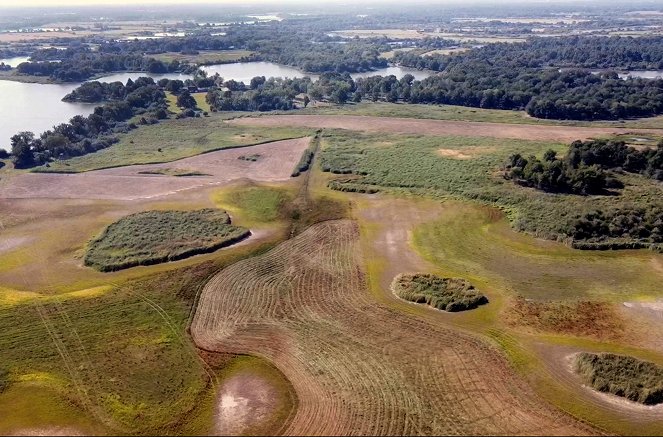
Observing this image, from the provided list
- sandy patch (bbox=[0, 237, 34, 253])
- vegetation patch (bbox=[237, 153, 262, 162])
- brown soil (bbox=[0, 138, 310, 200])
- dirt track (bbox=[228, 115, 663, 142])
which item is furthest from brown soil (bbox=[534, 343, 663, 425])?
dirt track (bbox=[228, 115, 663, 142])

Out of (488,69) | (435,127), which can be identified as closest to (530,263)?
(435,127)

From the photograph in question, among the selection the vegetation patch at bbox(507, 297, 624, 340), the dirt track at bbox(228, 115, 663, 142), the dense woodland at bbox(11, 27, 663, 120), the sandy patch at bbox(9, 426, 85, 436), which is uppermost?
the dense woodland at bbox(11, 27, 663, 120)

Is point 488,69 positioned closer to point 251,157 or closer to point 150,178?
point 251,157

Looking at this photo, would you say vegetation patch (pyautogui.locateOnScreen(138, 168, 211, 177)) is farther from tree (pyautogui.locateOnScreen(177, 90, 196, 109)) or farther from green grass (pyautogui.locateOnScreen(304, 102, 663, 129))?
tree (pyautogui.locateOnScreen(177, 90, 196, 109))

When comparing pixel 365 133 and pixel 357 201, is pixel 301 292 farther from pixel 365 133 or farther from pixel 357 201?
pixel 365 133

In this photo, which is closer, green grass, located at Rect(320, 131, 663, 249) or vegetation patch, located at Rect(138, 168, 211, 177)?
green grass, located at Rect(320, 131, 663, 249)
